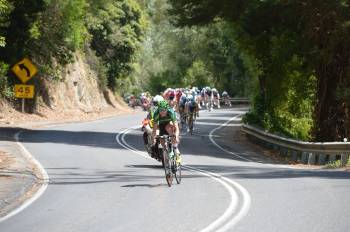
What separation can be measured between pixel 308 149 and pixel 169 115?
1017 centimetres

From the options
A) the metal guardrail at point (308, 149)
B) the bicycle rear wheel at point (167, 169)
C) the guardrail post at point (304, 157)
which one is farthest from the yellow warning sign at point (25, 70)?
the bicycle rear wheel at point (167, 169)

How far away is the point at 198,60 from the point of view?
9019 centimetres

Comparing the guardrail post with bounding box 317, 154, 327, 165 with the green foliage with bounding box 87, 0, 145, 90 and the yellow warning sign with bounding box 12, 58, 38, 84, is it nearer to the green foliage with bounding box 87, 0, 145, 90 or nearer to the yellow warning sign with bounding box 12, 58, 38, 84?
the yellow warning sign with bounding box 12, 58, 38, 84

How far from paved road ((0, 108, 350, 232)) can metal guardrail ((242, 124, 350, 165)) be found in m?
1.62

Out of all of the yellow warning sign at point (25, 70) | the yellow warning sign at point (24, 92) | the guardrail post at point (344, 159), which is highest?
the yellow warning sign at point (25, 70)

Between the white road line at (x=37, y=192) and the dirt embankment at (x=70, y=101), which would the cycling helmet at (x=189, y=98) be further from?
the white road line at (x=37, y=192)

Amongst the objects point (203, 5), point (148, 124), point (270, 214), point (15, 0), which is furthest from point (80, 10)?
point (270, 214)

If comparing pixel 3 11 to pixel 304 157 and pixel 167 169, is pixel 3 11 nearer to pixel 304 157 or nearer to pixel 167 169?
pixel 167 169

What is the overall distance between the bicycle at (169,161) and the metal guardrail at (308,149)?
789 centimetres

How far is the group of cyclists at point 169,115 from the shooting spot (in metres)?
17.0

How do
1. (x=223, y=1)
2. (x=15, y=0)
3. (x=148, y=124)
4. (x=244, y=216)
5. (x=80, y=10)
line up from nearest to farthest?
(x=244, y=216)
(x=148, y=124)
(x=223, y=1)
(x=15, y=0)
(x=80, y=10)

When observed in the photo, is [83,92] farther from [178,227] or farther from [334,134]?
[178,227]

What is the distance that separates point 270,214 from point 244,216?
1.48ft

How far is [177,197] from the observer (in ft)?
46.8
